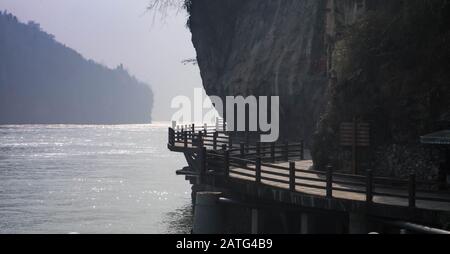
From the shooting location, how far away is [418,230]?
16234 mm

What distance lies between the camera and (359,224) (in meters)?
18.3

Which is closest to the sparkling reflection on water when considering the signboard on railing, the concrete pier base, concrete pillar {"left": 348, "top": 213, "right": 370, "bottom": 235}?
the concrete pier base

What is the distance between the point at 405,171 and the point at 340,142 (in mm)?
2951

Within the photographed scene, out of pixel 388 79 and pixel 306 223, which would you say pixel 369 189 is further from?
pixel 388 79

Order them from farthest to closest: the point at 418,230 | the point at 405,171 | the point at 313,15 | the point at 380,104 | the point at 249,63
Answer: the point at 249,63 < the point at 313,15 < the point at 380,104 < the point at 405,171 < the point at 418,230

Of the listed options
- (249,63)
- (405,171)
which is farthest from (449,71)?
(249,63)

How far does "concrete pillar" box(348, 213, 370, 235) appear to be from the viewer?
18.3 metres

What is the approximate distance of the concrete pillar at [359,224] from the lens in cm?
1830

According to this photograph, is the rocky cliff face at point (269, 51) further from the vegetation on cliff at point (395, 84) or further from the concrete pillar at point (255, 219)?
the concrete pillar at point (255, 219)

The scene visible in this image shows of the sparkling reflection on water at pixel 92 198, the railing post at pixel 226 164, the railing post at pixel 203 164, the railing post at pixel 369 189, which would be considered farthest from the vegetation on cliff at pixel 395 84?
the sparkling reflection on water at pixel 92 198

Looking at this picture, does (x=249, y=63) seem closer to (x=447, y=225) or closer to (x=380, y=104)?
(x=380, y=104)

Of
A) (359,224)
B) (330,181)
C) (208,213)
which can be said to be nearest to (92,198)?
(208,213)

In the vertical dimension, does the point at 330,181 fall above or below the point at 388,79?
below

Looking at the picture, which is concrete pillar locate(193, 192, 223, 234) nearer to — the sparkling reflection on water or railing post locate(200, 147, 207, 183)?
railing post locate(200, 147, 207, 183)
